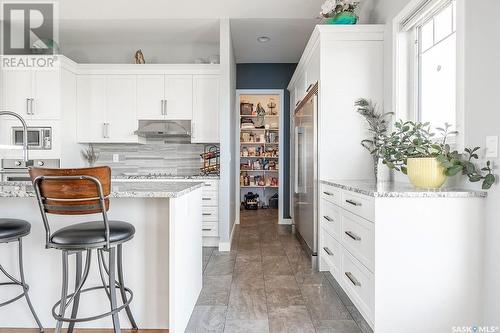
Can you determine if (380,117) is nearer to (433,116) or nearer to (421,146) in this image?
(433,116)

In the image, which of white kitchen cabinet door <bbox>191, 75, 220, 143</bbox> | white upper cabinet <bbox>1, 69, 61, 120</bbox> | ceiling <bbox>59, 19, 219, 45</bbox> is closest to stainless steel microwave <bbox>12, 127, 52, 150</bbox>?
white upper cabinet <bbox>1, 69, 61, 120</bbox>

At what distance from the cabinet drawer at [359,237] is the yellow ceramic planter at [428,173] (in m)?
0.41

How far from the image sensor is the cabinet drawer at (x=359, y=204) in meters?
1.76

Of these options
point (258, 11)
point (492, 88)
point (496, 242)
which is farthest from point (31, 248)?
point (258, 11)

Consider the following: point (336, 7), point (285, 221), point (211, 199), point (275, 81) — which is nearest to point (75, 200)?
point (211, 199)

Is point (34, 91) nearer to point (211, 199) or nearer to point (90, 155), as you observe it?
point (90, 155)

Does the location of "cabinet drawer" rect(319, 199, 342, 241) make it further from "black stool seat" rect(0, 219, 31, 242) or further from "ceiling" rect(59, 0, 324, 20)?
"ceiling" rect(59, 0, 324, 20)

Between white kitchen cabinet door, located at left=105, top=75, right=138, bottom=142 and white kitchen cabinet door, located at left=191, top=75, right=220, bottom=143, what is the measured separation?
0.79 m

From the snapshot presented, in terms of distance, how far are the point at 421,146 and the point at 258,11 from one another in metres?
2.61

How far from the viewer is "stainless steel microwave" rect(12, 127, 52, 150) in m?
3.92

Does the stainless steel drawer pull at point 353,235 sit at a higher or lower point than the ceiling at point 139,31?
lower

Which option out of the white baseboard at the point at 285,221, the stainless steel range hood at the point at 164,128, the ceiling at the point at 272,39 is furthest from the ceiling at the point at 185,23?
the white baseboard at the point at 285,221

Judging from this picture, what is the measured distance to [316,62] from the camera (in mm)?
3115

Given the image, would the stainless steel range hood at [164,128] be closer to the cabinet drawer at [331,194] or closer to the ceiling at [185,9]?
the ceiling at [185,9]
